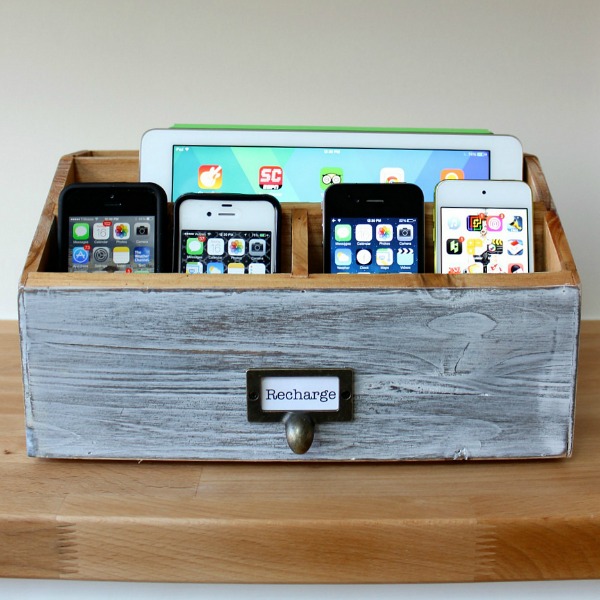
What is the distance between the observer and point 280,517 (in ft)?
1.94

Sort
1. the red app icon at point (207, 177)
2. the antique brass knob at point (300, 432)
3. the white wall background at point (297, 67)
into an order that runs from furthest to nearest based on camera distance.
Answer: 1. the white wall background at point (297, 67)
2. the red app icon at point (207, 177)
3. the antique brass knob at point (300, 432)

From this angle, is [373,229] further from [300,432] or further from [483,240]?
[300,432]

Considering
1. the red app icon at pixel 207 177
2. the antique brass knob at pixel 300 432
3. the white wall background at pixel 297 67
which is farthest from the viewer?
the white wall background at pixel 297 67

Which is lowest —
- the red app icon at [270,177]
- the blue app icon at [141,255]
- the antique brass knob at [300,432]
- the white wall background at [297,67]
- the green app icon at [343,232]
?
the antique brass knob at [300,432]

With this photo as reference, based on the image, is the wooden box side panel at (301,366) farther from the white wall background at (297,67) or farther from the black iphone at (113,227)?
the white wall background at (297,67)

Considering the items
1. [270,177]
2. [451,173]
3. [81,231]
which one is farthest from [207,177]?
[451,173]

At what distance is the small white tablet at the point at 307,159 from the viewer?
0.85m

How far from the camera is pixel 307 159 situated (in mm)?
862

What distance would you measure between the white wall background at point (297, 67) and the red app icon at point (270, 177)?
322mm

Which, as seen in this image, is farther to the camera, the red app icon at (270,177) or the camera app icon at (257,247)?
the red app icon at (270,177)

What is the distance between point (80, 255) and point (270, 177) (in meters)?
0.24

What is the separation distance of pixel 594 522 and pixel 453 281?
221mm

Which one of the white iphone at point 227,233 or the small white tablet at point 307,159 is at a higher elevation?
the small white tablet at point 307,159

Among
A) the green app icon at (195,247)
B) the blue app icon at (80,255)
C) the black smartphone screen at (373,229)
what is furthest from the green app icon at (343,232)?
the blue app icon at (80,255)
